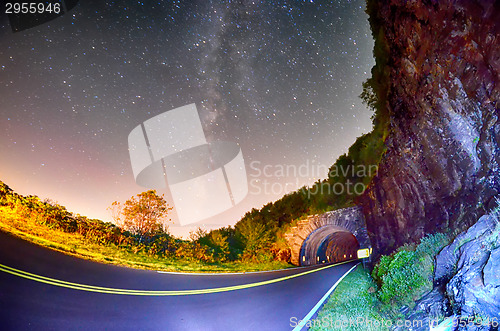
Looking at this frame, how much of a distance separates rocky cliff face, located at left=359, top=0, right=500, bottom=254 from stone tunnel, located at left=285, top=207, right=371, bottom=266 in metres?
6.67

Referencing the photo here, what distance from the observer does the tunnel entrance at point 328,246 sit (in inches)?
854

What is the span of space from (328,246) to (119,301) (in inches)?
1084

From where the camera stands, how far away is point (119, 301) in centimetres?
595

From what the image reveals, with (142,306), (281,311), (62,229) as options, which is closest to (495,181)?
(281,311)

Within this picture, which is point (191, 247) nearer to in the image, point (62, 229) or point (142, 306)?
point (62, 229)

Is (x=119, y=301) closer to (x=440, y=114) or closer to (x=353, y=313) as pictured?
(x=353, y=313)

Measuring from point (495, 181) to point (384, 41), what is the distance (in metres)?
9.52

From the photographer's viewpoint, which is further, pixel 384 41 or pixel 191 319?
pixel 384 41

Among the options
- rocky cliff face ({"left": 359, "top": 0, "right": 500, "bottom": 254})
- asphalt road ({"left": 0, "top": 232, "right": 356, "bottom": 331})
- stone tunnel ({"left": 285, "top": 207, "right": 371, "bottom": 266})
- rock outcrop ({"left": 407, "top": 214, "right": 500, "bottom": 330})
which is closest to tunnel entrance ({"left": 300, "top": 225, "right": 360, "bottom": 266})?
stone tunnel ({"left": 285, "top": 207, "right": 371, "bottom": 266})

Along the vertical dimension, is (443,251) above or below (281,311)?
above

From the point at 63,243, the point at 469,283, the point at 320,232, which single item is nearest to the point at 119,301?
the point at 63,243

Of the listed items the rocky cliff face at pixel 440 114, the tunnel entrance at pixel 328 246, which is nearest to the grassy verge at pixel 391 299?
the rocky cliff face at pixel 440 114

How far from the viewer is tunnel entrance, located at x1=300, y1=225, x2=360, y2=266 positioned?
71.2 feet

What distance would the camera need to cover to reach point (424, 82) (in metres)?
9.33
